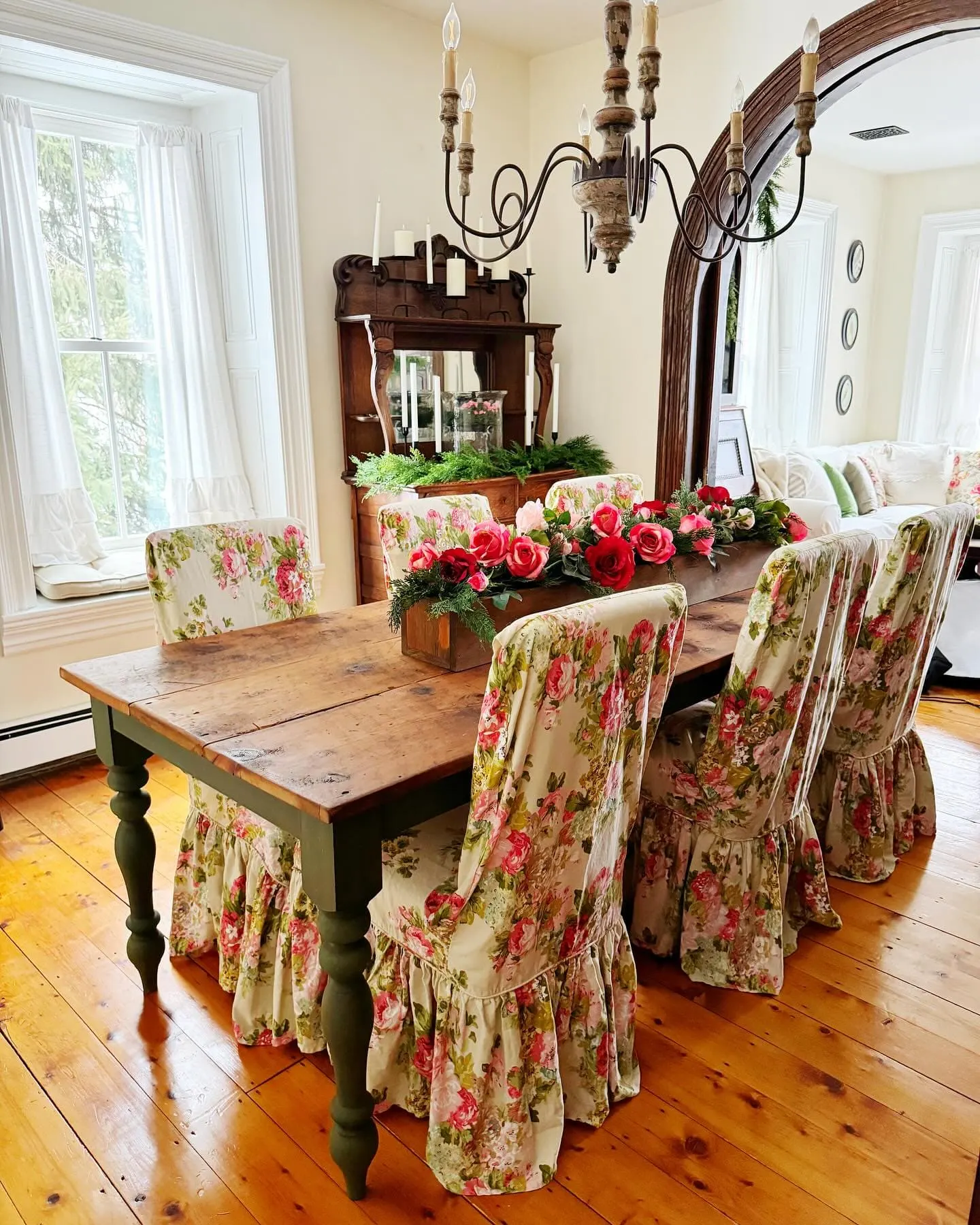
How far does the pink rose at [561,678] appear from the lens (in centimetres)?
129

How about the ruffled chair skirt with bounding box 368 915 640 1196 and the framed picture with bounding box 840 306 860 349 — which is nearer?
the ruffled chair skirt with bounding box 368 915 640 1196

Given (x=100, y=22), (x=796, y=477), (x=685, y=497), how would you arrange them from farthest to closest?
(x=796, y=477), (x=100, y=22), (x=685, y=497)

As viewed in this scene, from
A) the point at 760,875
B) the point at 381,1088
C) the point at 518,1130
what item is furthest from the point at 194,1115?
the point at 760,875

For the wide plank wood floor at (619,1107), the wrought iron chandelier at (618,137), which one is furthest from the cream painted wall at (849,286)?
the wide plank wood floor at (619,1107)

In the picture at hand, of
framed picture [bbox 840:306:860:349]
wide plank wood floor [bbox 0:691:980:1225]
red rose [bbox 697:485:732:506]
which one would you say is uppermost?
framed picture [bbox 840:306:860:349]

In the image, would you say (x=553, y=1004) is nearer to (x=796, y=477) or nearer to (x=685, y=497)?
(x=685, y=497)

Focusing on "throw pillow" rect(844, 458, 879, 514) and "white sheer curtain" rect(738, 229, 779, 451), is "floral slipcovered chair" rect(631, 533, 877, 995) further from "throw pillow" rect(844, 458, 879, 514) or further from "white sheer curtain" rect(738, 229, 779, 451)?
"throw pillow" rect(844, 458, 879, 514)

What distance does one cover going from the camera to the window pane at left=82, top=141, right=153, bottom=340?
3.41 m

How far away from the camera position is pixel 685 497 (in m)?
2.56

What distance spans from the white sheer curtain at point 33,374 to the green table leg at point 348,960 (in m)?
2.29

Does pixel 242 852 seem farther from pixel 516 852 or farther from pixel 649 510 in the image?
pixel 649 510

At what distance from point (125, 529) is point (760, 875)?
279cm

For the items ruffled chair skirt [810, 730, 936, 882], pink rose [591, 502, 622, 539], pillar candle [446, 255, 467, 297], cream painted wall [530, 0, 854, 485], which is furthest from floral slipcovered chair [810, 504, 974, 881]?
pillar candle [446, 255, 467, 297]

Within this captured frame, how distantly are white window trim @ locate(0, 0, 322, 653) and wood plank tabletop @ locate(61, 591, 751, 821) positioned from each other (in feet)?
4.37
